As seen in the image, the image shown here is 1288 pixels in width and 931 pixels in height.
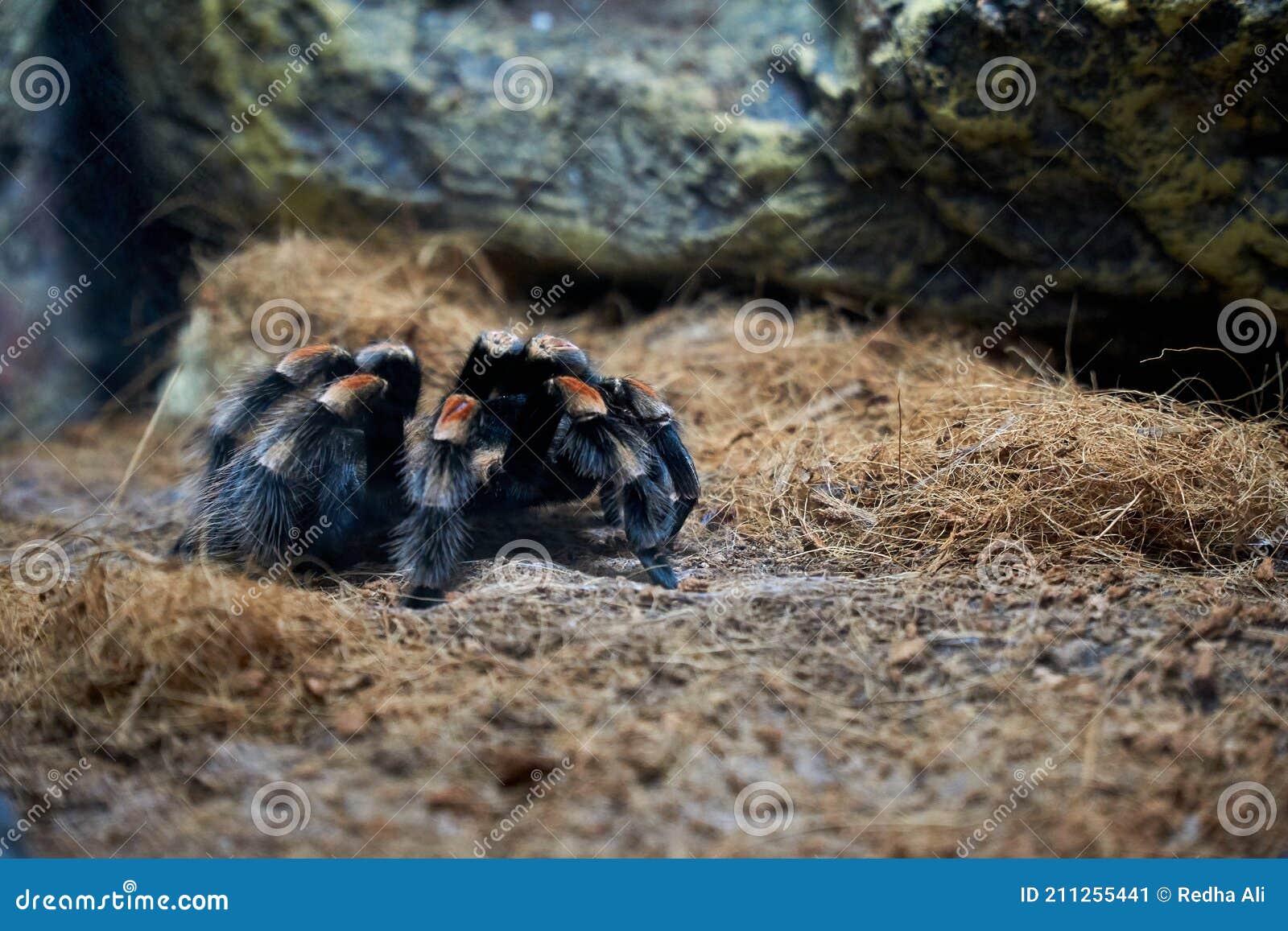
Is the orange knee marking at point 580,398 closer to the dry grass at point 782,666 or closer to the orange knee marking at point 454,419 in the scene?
the orange knee marking at point 454,419

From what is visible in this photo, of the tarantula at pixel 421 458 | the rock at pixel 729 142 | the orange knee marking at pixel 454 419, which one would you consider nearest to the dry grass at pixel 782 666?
the tarantula at pixel 421 458

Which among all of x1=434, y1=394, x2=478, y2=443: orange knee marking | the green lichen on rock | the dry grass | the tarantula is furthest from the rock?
x1=434, y1=394, x2=478, y2=443: orange knee marking

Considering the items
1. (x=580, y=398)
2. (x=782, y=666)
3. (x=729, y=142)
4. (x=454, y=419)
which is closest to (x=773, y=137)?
(x=729, y=142)

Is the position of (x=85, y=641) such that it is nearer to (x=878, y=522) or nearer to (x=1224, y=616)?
(x=878, y=522)

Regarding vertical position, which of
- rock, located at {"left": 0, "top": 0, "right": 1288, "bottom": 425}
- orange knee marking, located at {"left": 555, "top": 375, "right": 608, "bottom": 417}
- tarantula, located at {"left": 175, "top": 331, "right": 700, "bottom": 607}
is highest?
rock, located at {"left": 0, "top": 0, "right": 1288, "bottom": 425}

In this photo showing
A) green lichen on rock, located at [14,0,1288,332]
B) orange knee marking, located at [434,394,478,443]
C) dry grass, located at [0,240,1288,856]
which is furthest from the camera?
green lichen on rock, located at [14,0,1288,332]

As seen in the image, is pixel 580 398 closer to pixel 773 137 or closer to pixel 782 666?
pixel 782 666

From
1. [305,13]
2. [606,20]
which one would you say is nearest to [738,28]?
[606,20]

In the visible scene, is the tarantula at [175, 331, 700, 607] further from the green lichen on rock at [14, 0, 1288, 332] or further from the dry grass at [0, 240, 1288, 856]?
the green lichen on rock at [14, 0, 1288, 332]
